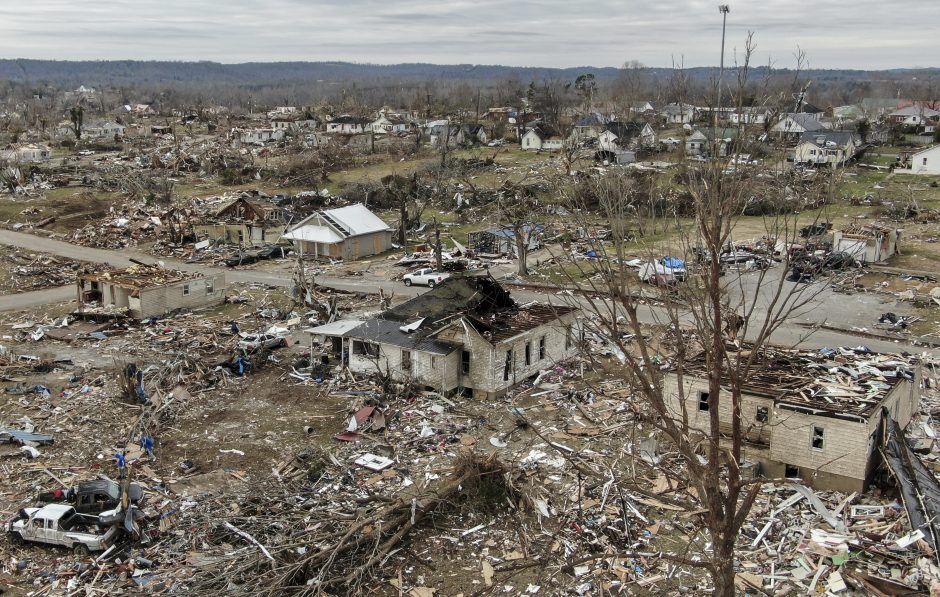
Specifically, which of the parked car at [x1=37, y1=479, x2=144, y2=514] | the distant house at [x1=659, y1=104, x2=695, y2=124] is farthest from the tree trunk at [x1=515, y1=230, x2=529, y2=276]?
the parked car at [x1=37, y1=479, x2=144, y2=514]

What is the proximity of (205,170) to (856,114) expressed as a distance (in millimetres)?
94551

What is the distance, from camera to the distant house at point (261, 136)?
106 metres

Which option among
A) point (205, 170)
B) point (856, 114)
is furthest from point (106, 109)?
point (856, 114)

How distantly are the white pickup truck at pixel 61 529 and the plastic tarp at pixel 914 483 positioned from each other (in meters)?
16.0

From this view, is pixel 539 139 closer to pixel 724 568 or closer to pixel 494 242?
pixel 494 242

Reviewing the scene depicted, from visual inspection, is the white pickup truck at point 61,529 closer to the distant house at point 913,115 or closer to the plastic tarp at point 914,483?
the plastic tarp at point 914,483

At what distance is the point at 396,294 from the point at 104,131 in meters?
97.7

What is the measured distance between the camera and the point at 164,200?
59438 mm

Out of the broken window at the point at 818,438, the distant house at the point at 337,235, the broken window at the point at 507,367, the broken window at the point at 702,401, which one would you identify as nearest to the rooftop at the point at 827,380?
the broken window at the point at 818,438

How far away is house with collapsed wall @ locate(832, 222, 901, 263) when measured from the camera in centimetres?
3978

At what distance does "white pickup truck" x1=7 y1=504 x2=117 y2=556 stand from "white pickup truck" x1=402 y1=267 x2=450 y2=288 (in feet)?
76.0

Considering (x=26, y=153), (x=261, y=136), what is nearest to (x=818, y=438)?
(x=26, y=153)

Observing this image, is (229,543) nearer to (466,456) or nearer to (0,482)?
(466,456)

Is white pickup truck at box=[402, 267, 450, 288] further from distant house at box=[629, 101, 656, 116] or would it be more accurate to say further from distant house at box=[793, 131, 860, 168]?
distant house at box=[793, 131, 860, 168]
